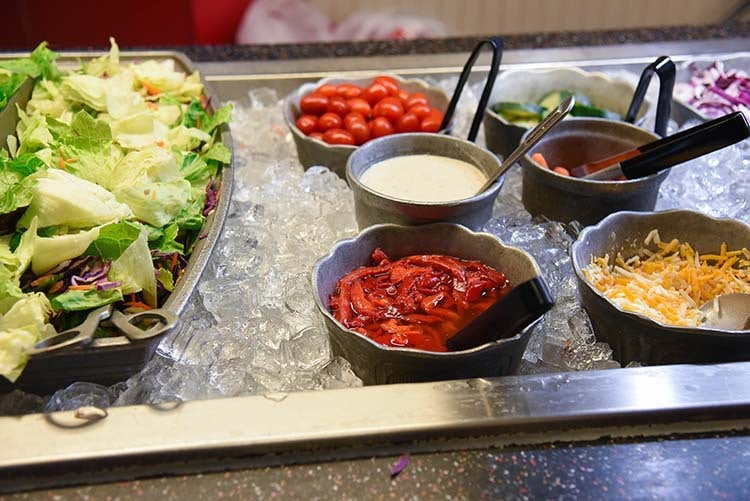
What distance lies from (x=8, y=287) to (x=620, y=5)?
4.66 m

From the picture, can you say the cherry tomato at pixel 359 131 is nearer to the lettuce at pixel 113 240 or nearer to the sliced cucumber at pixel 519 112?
the sliced cucumber at pixel 519 112

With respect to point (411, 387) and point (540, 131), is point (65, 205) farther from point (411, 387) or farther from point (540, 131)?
point (540, 131)

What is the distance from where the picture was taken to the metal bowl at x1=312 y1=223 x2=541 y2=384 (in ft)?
3.53

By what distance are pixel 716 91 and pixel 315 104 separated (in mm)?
1259

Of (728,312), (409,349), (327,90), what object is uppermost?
(327,90)

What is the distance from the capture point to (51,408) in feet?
3.44

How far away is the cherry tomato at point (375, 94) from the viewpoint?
195 cm

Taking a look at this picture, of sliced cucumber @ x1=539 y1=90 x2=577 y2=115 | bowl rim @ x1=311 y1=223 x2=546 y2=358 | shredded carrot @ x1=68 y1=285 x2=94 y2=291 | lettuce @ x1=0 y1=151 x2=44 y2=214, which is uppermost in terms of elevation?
lettuce @ x1=0 y1=151 x2=44 y2=214

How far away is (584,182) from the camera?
153cm

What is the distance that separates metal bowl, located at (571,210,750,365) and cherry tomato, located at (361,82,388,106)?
817mm

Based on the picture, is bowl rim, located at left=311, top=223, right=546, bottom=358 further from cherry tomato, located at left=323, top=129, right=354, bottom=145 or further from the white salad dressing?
cherry tomato, located at left=323, top=129, right=354, bottom=145

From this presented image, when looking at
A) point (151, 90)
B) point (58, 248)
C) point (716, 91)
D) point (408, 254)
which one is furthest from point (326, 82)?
point (716, 91)

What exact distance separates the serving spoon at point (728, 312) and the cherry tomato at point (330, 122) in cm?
104

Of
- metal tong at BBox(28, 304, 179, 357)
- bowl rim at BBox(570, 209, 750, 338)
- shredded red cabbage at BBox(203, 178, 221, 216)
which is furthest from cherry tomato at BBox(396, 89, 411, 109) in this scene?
metal tong at BBox(28, 304, 179, 357)
